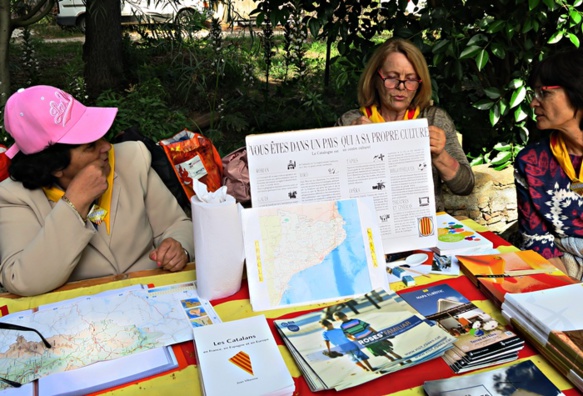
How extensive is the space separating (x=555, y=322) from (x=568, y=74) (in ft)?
4.68

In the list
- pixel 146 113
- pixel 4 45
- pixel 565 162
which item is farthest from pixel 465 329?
pixel 146 113

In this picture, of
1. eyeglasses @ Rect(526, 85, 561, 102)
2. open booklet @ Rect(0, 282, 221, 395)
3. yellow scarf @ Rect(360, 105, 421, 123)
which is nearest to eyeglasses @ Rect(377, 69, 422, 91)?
yellow scarf @ Rect(360, 105, 421, 123)

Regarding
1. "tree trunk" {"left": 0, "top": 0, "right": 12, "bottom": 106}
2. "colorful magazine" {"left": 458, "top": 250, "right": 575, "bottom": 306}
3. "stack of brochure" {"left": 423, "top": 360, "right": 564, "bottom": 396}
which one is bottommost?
"stack of brochure" {"left": 423, "top": 360, "right": 564, "bottom": 396}

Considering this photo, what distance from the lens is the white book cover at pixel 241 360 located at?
126 cm

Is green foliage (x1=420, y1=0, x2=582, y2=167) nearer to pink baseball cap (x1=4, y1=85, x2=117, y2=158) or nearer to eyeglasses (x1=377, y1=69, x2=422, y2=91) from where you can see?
eyeglasses (x1=377, y1=69, x2=422, y2=91)

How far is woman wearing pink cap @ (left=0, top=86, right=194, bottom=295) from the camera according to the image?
1.75 m

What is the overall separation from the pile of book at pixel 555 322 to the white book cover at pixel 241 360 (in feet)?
2.16

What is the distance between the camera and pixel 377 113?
272 centimetres

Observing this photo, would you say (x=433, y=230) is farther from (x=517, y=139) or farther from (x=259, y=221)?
(x=517, y=139)

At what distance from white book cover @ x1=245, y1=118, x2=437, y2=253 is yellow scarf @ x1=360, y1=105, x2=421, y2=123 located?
2.76 feet

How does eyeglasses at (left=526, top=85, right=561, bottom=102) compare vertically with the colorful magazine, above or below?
above

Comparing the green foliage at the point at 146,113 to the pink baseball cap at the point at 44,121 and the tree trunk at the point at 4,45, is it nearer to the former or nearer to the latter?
the tree trunk at the point at 4,45

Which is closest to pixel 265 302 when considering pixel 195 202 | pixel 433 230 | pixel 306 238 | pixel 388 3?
pixel 306 238

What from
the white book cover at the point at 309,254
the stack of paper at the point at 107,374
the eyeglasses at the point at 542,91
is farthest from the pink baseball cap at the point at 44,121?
the eyeglasses at the point at 542,91
